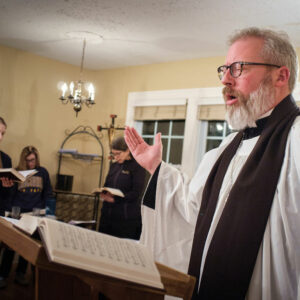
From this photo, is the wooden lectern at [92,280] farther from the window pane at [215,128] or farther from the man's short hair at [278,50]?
the window pane at [215,128]

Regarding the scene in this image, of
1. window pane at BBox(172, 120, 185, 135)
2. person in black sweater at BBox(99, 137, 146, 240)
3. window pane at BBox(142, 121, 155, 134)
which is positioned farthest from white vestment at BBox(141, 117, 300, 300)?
window pane at BBox(142, 121, 155, 134)

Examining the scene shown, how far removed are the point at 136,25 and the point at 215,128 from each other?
1813 mm

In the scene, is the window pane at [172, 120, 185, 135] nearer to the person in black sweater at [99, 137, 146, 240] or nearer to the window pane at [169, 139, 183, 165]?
the window pane at [169, 139, 183, 165]

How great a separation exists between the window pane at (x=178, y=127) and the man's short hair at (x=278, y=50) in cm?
389

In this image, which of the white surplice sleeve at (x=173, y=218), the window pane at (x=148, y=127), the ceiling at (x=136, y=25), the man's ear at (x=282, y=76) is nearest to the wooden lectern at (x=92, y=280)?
the white surplice sleeve at (x=173, y=218)

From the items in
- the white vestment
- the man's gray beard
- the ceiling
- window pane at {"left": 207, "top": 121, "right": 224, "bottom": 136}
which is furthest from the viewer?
window pane at {"left": 207, "top": 121, "right": 224, "bottom": 136}

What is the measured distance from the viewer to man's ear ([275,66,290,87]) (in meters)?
1.70

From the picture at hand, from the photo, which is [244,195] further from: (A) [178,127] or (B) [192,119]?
(A) [178,127]

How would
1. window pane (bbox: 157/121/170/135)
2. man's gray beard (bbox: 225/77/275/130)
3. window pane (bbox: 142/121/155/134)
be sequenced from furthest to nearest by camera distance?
window pane (bbox: 142/121/155/134) → window pane (bbox: 157/121/170/135) → man's gray beard (bbox: 225/77/275/130)

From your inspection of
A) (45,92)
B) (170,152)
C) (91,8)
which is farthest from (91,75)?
(91,8)

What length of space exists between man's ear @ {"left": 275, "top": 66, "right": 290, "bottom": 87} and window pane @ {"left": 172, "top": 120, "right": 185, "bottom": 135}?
3.92 metres

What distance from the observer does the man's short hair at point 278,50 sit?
67.2 inches

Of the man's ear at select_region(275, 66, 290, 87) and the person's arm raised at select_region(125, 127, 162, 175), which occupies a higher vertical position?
the man's ear at select_region(275, 66, 290, 87)

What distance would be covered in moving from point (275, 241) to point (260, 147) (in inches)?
16.1
